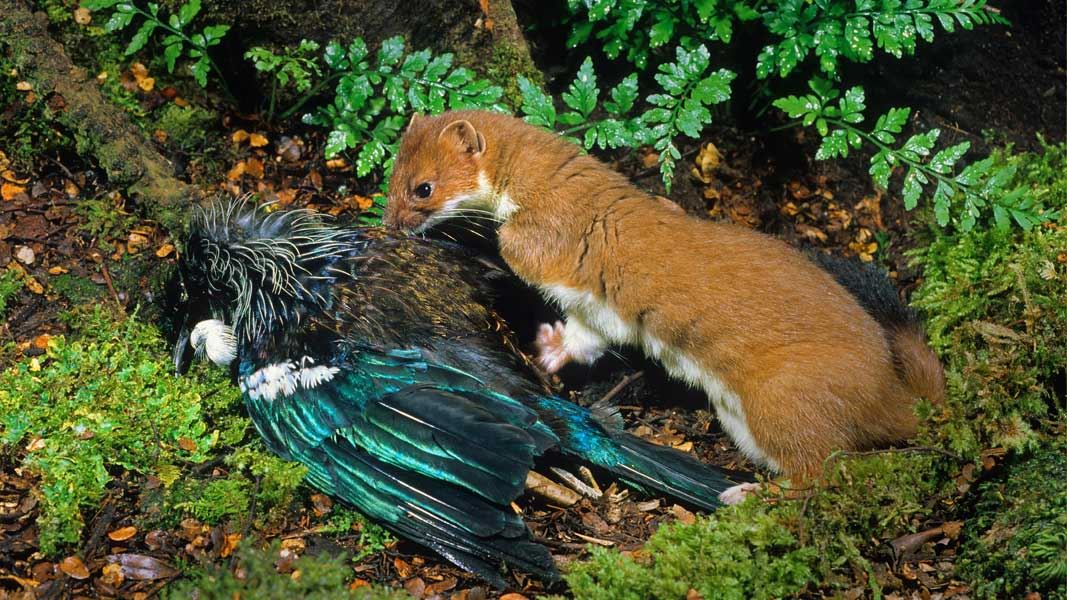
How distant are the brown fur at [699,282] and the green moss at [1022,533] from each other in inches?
18.8

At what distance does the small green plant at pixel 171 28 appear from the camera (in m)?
5.11

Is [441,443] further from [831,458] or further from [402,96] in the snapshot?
[402,96]

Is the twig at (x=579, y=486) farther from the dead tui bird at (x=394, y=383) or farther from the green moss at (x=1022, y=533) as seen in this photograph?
the green moss at (x=1022, y=533)

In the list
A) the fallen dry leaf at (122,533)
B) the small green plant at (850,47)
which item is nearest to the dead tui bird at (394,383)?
the fallen dry leaf at (122,533)

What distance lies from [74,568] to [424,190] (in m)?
2.34

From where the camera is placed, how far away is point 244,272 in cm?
467

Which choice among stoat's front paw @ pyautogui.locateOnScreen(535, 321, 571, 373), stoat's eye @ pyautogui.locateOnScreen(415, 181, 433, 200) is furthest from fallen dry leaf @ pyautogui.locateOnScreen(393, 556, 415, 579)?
stoat's eye @ pyautogui.locateOnScreen(415, 181, 433, 200)

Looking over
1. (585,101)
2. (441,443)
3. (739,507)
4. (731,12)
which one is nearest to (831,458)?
(739,507)

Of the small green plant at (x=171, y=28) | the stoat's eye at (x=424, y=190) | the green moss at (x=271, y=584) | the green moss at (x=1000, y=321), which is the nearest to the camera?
the green moss at (x=271, y=584)

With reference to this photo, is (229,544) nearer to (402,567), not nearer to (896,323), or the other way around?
(402,567)

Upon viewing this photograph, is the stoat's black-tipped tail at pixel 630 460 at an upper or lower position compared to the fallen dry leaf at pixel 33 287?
lower

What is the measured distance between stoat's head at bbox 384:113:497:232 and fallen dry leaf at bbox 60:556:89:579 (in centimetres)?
209

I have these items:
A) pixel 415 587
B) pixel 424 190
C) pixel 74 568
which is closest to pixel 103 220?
pixel 424 190

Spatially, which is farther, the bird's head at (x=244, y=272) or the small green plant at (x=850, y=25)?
the small green plant at (x=850, y=25)
